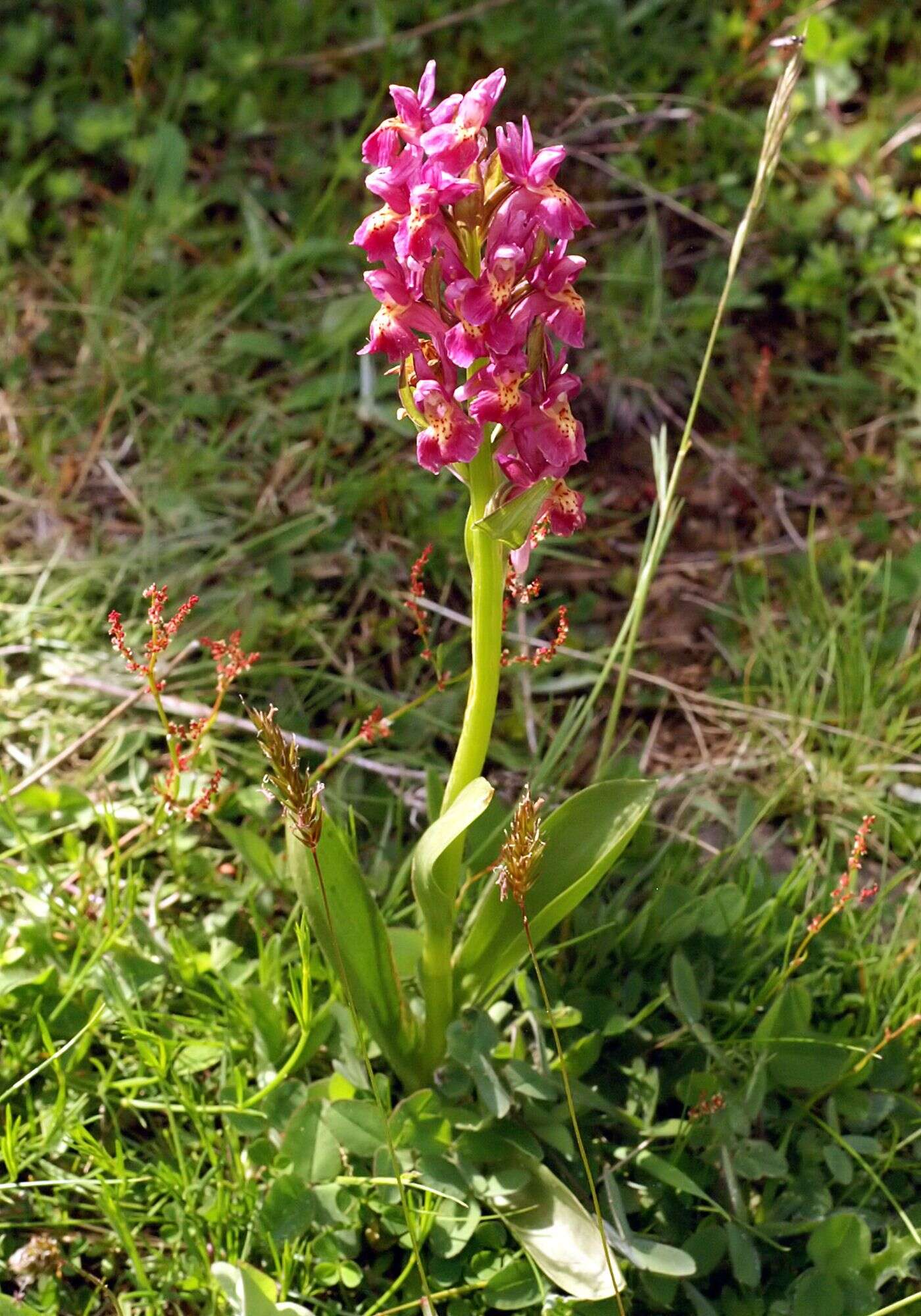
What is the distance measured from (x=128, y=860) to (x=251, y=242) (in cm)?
170

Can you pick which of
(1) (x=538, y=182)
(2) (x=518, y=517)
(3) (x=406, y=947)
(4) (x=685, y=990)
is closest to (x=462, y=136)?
(1) (x=538, y=182)

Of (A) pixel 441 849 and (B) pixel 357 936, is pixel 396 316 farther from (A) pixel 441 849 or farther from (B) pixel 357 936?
(B) pixel 357 936

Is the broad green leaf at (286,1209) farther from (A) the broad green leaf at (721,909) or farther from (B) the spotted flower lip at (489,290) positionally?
(B) the spotted flower lip at (489,290)

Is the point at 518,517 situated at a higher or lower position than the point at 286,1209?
higher

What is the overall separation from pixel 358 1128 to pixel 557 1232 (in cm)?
29

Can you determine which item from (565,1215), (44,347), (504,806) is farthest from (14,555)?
(565,1215)

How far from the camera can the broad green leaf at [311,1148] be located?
1.66 meters

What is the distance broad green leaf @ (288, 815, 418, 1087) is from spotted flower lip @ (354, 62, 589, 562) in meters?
0.51

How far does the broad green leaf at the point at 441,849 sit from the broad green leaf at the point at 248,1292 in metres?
0.48

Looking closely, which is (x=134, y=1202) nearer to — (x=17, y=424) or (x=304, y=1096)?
(x=304, y=1096)

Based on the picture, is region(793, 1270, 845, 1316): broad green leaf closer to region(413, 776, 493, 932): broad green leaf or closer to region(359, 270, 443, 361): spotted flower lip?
Answer: region(413, 776, 493, 932): broad green leaf

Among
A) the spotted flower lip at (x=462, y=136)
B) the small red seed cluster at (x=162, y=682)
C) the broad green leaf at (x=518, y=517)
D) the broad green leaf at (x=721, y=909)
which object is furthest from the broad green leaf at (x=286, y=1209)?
the spotted flower lip at (x=462, y=136)

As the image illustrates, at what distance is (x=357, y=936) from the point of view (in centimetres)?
163

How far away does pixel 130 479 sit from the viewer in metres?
2.61
